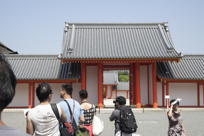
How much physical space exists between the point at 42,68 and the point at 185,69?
985 centimetres

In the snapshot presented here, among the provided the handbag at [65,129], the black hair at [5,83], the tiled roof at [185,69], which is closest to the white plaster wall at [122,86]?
the tiled roof at [185,69]

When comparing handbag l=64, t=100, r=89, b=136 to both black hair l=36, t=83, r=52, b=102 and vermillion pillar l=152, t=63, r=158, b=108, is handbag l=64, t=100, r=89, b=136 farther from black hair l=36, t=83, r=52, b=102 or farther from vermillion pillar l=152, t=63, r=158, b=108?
vermillion pillar l=152, t=63, r=158, b=108

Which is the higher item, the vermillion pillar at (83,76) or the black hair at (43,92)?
the vermillion pillar at (83,76)

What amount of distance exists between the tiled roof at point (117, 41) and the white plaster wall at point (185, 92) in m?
2.67

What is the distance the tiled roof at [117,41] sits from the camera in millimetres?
19391

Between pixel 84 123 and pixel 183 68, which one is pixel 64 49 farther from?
pixel 84 123

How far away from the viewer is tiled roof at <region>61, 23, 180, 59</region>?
1939cm

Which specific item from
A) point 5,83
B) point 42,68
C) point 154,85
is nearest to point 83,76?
point 42,68

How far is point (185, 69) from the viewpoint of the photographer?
21.5 metres

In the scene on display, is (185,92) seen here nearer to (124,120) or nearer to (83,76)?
(83,76)

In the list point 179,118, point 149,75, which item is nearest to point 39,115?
point 179,118

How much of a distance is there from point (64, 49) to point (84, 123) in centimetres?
1512

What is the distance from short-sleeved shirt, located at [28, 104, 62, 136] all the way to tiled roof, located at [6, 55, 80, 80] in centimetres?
1635

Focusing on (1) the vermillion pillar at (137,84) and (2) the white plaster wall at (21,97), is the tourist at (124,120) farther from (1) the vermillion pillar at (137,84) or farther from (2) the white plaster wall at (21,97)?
(2) the white plaster wall at (21,97)
